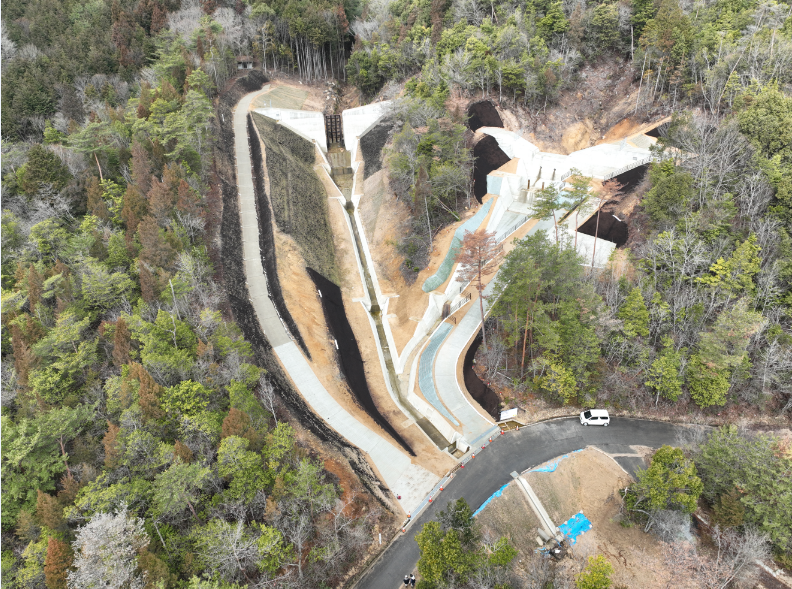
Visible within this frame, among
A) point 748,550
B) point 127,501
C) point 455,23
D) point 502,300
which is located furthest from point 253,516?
point 455,23

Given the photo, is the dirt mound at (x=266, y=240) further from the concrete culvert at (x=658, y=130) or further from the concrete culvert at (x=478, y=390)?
the concrete culvert at (x=658, y=130)

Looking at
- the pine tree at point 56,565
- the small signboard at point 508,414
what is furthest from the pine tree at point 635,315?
the pine tree at point 56,565

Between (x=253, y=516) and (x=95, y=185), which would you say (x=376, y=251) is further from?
(x=253, y=516)

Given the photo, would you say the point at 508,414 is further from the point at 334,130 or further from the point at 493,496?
the point at 334,130

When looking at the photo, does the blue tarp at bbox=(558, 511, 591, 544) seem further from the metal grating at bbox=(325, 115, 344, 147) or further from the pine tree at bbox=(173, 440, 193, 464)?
the metal grating at bbox=(325, 115, 344, 147)

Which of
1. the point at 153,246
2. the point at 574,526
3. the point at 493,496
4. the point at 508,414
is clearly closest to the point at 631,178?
the point at 508,414
